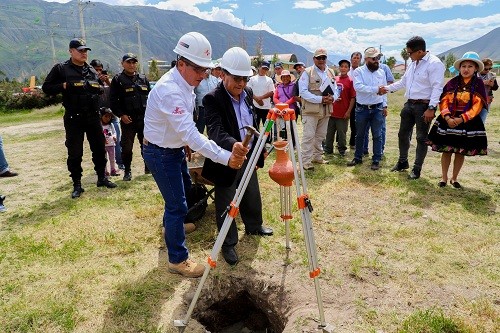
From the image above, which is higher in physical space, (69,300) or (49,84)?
(49,84)

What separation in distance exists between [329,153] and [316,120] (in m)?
1.70

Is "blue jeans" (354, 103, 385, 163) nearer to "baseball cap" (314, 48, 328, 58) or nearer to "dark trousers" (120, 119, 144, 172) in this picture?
"baseball cap" (314, 48, 328, 58)

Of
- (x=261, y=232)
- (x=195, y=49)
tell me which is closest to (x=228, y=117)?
(x=195, y=49)

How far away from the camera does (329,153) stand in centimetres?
868

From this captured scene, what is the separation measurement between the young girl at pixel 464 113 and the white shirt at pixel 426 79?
0.14m

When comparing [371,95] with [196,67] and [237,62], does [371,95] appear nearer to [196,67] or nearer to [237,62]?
[237,62]

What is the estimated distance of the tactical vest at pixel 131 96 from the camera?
21.5 feet

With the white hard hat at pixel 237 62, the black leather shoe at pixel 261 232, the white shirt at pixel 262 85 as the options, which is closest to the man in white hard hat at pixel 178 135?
the white hard hat at pixel 237 62

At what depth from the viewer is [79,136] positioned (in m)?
5.89

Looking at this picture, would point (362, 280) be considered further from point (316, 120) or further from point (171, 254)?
point (316, 120)

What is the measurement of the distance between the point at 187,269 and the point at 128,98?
157 inches

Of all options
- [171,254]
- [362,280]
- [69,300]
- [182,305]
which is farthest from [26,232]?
[362,280]

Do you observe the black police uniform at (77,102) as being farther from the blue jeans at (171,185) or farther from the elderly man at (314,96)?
the elderly man at (314,96)

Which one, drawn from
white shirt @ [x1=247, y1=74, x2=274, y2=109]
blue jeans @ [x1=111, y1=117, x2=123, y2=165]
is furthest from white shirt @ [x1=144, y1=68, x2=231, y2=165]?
white shirt @ [x1=247, y1=74, x2=274, y2=109]
